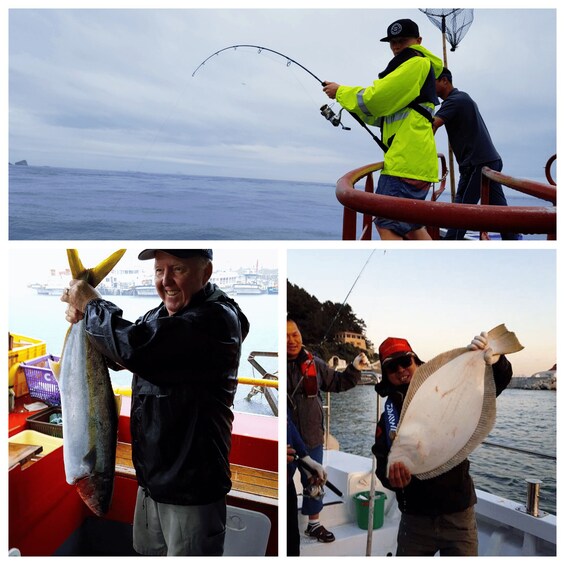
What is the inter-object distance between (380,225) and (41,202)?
3013 millimetres

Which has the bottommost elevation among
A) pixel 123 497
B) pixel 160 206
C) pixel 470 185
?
pixel 123 497

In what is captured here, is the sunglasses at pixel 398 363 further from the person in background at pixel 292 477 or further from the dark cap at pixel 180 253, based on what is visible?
the dark cap at pixel 180 253

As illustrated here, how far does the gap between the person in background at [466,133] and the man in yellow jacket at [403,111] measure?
0.29 meters

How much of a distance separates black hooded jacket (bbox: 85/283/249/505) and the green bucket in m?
0.45

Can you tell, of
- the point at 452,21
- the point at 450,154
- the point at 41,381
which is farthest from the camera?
the point at 450,154

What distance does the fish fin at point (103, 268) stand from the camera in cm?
222

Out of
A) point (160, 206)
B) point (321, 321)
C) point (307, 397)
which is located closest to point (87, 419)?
point (307, 397)

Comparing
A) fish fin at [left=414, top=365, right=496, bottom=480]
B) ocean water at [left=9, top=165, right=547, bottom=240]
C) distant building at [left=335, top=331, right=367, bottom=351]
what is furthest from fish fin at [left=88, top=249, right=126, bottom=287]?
ocean water at [left=9, top=165, right=547, bottom=240]

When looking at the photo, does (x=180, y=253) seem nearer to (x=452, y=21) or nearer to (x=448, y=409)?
(x=448, y=409)

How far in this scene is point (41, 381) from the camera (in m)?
2.34

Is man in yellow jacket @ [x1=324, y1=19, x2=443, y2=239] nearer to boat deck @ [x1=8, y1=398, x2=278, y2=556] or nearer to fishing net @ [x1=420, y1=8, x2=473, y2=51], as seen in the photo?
fishing net @ [x1=420, y1=8, x2=473, y2=51]

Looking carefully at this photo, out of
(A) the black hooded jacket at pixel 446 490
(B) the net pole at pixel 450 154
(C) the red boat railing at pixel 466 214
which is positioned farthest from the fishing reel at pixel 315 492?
(B) the net pole at pixel 450 154

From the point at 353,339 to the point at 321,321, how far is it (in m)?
0.13

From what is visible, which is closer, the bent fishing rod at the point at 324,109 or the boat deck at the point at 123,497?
the boat deck at the point at 123,497
